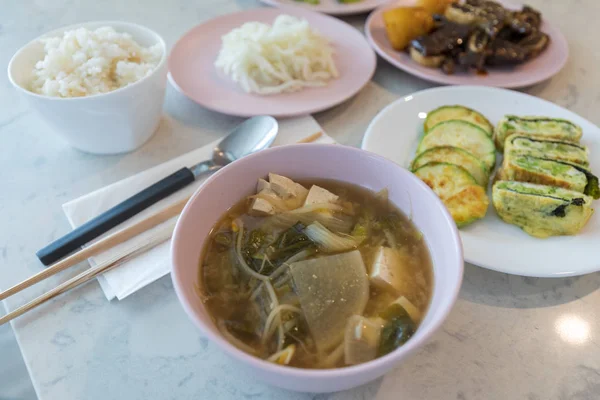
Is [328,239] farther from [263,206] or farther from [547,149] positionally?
[547,149]

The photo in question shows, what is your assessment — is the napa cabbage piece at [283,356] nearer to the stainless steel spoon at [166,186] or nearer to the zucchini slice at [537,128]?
the stainless steel spoon at [166,186]

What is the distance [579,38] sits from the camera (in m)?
2.39

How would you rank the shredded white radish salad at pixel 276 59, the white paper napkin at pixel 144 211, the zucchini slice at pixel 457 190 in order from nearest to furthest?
the white paper napkin at pixel 144 211 → the zucchini slice at pixel 457 190 → the shredded white radish salad at pixel 276 59

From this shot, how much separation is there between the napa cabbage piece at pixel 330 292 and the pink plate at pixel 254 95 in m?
0.88

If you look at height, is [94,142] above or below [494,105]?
below

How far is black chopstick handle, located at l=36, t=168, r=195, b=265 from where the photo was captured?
123 centimetres

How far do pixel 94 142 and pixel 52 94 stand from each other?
7.7 inches

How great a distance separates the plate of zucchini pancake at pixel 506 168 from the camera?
125cm

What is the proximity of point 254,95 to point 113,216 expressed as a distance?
0.78 meters

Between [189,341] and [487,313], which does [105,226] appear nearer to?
[189,341]

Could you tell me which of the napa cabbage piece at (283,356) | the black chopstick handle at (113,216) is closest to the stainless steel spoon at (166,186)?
the black chopstick handle at (113,216)

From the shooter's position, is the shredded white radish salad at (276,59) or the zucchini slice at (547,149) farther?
the shredded white radish salad at (276,59)

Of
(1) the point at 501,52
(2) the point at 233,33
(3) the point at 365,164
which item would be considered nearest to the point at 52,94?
(2) the point at 233,33

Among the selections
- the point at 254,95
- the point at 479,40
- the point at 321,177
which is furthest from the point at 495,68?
the point at 321,177
